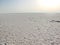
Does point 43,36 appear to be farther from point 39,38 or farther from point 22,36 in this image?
point 22,36

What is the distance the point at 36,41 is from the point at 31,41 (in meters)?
0.21

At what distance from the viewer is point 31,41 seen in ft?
17.6

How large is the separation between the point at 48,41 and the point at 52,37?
1.67ft

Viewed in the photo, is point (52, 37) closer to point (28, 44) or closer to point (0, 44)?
point (28, 44)

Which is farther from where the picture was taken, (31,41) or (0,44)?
(31,41)

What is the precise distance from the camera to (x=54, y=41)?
5.28 metres

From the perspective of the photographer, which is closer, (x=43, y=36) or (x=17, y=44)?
(x=17, y=44)

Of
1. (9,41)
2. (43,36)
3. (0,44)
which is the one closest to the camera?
(0,44)

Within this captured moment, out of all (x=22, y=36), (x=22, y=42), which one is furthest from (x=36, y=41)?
(x=22, y=36)

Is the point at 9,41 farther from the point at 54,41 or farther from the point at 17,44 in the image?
the point at 54,41

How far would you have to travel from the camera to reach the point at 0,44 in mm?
4773

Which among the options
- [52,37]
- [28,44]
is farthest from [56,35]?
[28,44]

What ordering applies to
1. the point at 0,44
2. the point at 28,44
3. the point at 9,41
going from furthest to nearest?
the point at 9,41 → the point at 28,44 → the point at 0,44

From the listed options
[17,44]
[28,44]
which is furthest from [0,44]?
[28,44]
